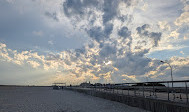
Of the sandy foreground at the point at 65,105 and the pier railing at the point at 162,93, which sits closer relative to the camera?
the pier railing at the point at 162,93

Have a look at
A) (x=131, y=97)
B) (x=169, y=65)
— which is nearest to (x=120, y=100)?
(x=131, y=97)

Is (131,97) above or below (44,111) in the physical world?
above

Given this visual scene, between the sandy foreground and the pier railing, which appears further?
the sandy foreground

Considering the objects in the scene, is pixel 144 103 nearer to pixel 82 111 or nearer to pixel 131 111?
pixel 131 111

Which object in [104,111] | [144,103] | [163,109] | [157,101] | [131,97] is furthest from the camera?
[131,97]

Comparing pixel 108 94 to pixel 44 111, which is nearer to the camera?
pixel 44 111

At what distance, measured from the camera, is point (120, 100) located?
23938 millimetres

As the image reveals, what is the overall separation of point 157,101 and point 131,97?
19.0 ft

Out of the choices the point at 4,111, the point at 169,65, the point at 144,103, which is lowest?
the point at 4,111

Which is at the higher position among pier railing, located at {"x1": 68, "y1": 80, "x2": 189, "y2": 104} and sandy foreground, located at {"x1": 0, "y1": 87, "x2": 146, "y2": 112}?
pier railing, located at {"x1": 68, "y1": 80, "x2": 189, "y2": 104}

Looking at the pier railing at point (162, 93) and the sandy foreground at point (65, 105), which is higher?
the pier railing at point (162, 93)

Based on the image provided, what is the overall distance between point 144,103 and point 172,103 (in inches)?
181

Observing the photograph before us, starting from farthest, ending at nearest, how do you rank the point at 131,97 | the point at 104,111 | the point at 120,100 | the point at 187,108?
the point at 120,100 < the point at 131,97 < the point at 104,111 < the point at 187,108

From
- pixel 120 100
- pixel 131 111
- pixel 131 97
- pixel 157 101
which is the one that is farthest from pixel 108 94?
pixel 157 101
